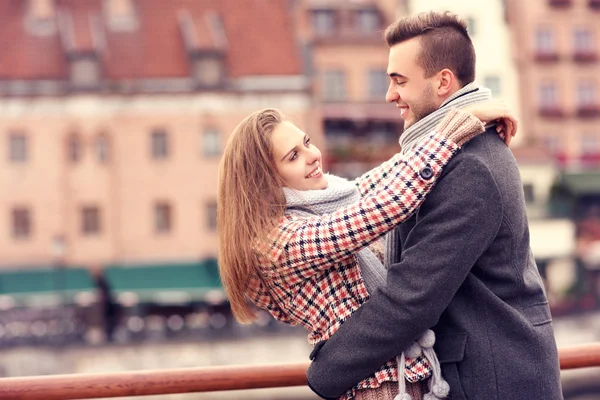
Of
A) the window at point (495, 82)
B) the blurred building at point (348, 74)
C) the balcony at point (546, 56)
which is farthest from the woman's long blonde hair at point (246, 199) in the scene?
the balcony at point (546, 56)

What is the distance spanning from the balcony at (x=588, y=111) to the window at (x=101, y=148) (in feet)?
41.1

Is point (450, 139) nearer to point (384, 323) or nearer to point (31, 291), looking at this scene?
point (384, 323)

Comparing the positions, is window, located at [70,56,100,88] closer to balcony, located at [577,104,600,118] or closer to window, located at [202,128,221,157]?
window, located at [202,128,221,157]

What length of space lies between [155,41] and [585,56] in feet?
37.7

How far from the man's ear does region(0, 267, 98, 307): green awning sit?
18390mm

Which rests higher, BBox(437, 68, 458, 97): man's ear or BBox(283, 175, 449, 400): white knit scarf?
BBox(437, 68, 458, 97): man's ear

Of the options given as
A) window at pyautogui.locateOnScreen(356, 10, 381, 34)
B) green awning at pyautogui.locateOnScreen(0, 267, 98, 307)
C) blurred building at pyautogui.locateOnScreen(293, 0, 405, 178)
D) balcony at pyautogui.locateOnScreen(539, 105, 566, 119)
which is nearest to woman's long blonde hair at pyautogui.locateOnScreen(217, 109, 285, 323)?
green awning at pyautogui.locateOnScreen(0, 267, 98, 307)

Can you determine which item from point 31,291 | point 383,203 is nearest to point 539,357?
point 383,203

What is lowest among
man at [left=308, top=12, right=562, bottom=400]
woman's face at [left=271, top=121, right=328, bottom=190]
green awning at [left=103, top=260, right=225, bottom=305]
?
green awning at [left=103, top=260, right=225, bottom=305]

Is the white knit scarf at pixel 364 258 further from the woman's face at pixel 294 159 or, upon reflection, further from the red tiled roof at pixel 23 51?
the red tiled roof at pixel 23 51

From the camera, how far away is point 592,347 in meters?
2.20

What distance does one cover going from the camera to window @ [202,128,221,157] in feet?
70.7

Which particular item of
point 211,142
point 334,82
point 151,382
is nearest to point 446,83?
point 151,382

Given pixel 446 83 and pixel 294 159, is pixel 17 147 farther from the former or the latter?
pixel 446 83
